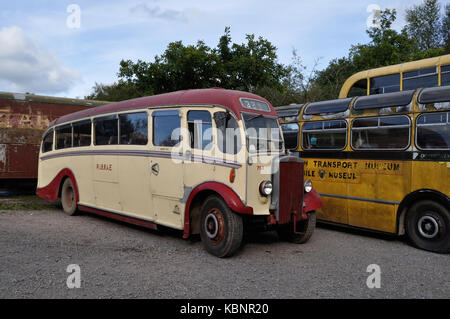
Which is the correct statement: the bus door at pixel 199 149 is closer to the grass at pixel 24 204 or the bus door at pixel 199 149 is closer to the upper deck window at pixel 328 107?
the upper deck window at pixel 328 107

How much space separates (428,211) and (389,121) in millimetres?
1765

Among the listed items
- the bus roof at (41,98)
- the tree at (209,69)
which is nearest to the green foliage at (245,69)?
the tree at (209,69)

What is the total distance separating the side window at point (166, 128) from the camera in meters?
7.01

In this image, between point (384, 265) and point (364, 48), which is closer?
point (384, 265)

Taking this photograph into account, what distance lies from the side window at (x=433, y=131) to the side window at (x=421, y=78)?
2034 mm

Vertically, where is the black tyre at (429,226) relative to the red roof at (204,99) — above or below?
below

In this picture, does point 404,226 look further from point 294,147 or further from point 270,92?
point 270,92

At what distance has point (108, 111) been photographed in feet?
29.1

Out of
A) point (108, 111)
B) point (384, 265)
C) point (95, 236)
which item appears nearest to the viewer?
point (384, 265)

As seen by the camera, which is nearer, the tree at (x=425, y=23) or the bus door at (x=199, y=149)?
the bus door at (x=199, y=149)

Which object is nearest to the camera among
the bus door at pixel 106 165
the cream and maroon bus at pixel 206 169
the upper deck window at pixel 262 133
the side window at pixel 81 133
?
the cream and maroon bus at pixel 206 169

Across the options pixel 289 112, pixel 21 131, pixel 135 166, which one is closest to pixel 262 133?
pixel 135 166

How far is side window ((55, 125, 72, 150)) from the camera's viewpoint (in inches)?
405

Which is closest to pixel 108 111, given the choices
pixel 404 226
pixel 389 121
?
pixel 389 121
